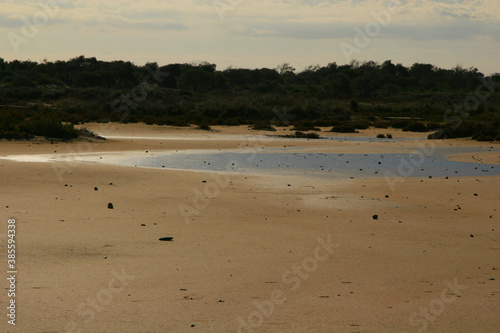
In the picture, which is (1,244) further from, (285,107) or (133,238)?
(285,107)

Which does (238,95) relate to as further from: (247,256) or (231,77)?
(247,256)

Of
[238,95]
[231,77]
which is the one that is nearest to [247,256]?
[238,95]

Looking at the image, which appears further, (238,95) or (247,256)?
(238,95)

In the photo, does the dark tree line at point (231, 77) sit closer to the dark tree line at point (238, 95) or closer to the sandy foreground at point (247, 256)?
the dark tree line at point (238, 95)

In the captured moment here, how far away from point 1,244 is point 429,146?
27869mm

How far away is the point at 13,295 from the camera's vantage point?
6043mm

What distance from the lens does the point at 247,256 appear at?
8.16 meters

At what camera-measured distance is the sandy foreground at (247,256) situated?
5.81 m

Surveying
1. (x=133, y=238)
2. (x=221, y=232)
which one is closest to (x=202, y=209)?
(x=221, y=232)

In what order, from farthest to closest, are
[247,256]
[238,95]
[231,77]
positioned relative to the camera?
[231,77] → [238,95] → [247,256]

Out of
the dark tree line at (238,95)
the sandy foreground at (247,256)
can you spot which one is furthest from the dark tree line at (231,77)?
the sandy foreground at (247,256)

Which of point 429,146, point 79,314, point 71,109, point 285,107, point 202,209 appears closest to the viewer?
point 79,314

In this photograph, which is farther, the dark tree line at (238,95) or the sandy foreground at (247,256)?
the dark tree line at (238,95)

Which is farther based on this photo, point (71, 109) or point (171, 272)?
point (71, 109)
